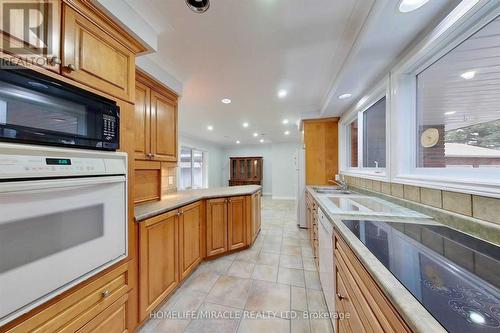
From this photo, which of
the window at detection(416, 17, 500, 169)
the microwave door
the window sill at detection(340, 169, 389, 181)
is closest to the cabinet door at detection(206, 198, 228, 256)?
the microwave door

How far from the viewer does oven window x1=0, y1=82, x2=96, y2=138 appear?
712 mm

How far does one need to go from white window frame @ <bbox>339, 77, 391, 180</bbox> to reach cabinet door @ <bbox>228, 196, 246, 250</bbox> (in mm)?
1703

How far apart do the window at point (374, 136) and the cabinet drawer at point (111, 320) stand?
264cm

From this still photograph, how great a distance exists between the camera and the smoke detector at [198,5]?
121cm

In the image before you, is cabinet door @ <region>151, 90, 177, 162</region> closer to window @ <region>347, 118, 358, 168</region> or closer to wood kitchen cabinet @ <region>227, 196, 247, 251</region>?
wood kitchen cabinet @ <region>227, 196, 247, 251</region>

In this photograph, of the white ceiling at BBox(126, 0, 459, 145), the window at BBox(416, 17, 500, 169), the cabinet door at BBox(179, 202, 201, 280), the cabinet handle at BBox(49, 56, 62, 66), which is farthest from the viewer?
the cabinet door at BBox(179, 202, 201, 280)

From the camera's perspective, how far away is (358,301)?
849mm

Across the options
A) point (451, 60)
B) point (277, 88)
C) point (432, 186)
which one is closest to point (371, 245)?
point (432, 186)

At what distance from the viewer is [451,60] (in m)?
1.25

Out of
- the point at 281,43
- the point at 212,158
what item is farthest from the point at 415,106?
the point at 212,158

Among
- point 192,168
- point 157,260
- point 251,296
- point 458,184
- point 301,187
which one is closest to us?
point 458,184

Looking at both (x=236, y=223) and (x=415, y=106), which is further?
(x=236, y=223)

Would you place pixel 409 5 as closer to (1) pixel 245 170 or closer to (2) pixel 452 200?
(2) pixel 452 200

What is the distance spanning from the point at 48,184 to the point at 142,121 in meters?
1.26
